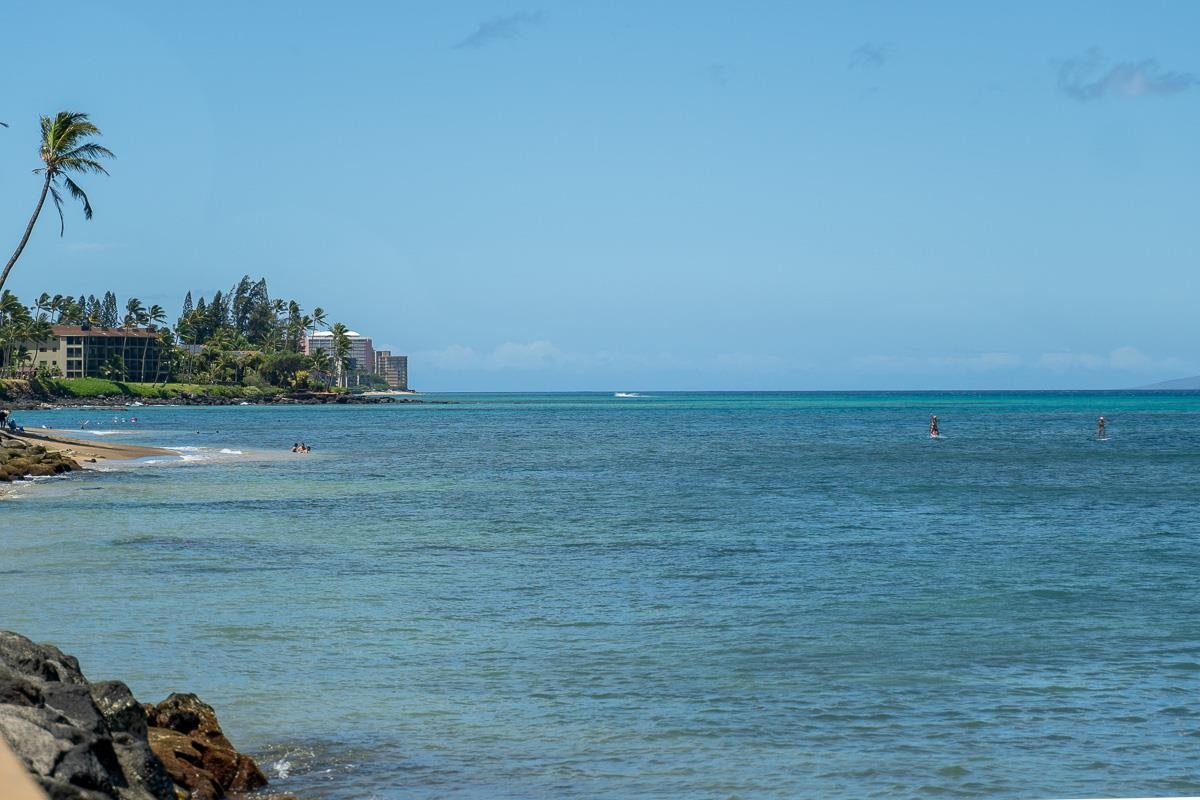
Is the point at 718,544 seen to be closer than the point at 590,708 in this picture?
No

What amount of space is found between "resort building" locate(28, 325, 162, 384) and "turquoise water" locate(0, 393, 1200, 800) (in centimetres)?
13661

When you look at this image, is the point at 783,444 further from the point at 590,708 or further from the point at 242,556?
the point at 590,708

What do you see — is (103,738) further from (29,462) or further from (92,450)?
(92,450)


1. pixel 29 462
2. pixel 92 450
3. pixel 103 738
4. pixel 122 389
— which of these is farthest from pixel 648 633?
pixel 122 389

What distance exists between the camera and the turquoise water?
999cm

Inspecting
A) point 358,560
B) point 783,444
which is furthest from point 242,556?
point 783,444

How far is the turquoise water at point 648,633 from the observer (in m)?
9.99

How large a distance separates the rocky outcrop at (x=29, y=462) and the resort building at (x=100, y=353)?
116 meters

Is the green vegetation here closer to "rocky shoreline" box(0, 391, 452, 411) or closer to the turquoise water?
"rocky shoreline" box(0, 391, 452, 411)

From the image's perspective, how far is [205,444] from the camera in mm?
67125

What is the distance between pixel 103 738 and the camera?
24.7 feet

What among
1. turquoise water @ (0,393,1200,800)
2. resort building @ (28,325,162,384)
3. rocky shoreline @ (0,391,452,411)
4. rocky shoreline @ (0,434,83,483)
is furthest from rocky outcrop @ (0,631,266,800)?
resort building @ (28,325,162,384)

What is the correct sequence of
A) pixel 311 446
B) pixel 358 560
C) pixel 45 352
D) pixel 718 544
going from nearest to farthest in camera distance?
pixel 358 560 → pixel 718 544 → pixel 311 446 → pixel 45 352

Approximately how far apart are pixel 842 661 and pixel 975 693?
5.71 ft
